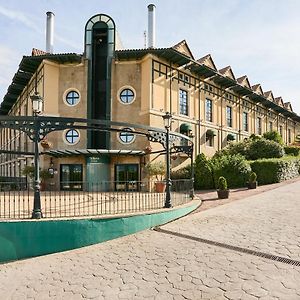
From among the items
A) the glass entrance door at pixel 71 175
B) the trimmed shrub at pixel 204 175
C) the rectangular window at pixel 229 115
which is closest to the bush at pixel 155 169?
the trimmed shrub at pixel 204 175

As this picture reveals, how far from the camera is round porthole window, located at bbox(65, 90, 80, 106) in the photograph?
19.8 metres

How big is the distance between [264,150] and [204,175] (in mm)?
6923

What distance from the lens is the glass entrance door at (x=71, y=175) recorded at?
62.2 feet

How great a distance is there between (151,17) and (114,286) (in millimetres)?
20778

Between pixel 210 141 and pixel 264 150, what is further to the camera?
pixel 210 141

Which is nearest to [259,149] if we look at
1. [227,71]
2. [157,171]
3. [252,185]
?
[252,185]

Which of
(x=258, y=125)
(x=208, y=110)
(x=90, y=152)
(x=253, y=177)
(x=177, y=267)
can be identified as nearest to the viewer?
(x=177, y=267)

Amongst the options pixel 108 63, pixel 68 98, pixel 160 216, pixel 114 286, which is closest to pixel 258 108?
pixel 108 63

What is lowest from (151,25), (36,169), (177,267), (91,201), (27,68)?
(177,267)

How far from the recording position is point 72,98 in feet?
65.1

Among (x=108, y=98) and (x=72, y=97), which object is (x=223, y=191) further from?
(x=72, y=97)

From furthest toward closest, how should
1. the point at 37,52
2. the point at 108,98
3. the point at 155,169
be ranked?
the point at 37,52
the point at 108,98
the point at 155,169

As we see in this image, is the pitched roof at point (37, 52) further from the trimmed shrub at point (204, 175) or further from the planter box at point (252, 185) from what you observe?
the planter box at point (252, 185)

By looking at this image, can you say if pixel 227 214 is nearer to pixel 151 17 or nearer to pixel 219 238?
pixel 219 238
